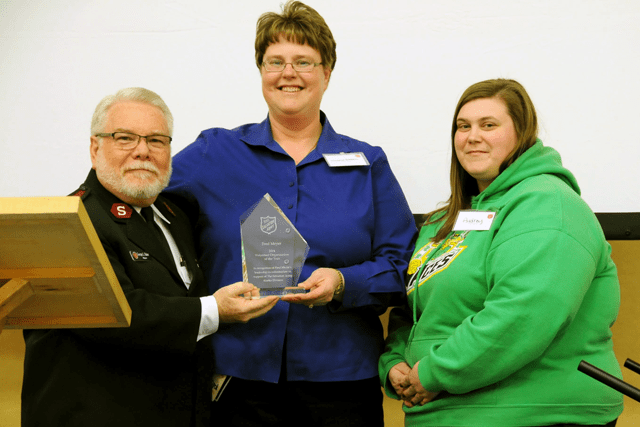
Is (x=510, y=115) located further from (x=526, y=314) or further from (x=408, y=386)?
(x=408, y=386)

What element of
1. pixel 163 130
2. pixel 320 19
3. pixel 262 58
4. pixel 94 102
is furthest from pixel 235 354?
pixel 94 102

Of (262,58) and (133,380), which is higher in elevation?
(262,58)

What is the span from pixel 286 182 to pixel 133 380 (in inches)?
32.3

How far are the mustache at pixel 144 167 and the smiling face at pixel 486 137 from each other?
104 centimetres

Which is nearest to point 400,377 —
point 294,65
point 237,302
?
point 237,302

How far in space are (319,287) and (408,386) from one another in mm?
440

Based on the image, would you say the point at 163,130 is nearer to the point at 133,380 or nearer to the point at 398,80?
the point at 133,380

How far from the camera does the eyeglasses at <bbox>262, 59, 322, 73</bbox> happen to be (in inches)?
80.1

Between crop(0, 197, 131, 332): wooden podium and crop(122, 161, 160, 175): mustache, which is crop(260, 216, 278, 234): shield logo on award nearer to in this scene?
crop(122, 161, 160, 175): mustache

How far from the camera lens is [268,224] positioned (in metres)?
1.73

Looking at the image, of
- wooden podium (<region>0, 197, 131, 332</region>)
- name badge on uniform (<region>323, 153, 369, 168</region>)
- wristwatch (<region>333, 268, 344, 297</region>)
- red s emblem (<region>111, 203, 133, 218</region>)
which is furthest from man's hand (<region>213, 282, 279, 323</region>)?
name badge on uniform (<region>323, 153, 369, 168</region>)

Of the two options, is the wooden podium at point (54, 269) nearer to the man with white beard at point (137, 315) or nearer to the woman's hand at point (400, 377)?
the man with white beard at point (137, 315)

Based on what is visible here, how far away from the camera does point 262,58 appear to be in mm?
2092

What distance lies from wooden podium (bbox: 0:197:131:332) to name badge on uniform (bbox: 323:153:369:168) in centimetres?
106
